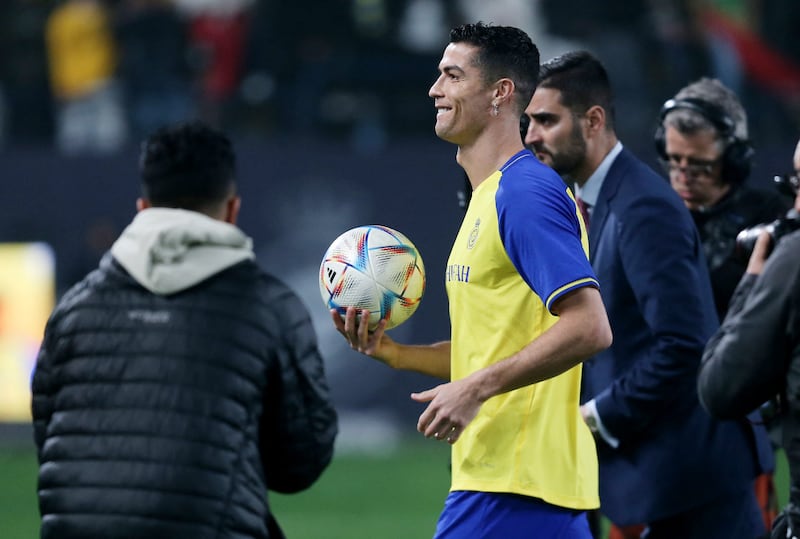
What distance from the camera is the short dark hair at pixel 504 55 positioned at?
4250mm

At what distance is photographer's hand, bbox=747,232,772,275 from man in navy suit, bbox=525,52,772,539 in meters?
1.09

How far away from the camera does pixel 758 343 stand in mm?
3543

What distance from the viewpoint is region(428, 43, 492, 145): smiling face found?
423cm

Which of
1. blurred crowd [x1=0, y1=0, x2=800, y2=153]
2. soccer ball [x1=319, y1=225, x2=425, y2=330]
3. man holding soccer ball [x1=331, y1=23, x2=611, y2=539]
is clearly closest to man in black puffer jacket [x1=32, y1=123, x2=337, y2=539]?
soccer ball [x1=319, y1=225, x2=425, y2=330]

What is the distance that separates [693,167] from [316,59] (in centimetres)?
875

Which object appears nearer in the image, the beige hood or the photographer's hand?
the photographer's hand

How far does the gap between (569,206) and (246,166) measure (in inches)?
364

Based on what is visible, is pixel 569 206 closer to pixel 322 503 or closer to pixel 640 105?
pixel 322 503

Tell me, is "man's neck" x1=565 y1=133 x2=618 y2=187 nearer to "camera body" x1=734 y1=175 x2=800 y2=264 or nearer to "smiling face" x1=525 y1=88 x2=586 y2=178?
"smiling face" x1=525 y1=88 x2=586 y2=178

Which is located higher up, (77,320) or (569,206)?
(569,206)

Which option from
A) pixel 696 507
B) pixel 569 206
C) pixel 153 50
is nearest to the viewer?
pixel 569 206

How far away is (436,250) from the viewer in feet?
42.7

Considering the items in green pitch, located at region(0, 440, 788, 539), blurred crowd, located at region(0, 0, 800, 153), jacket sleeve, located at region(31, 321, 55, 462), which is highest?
blurred crowd, located at region(0, 0, 800, 153)

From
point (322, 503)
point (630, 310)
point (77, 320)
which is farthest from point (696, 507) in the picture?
point (322, 503)
